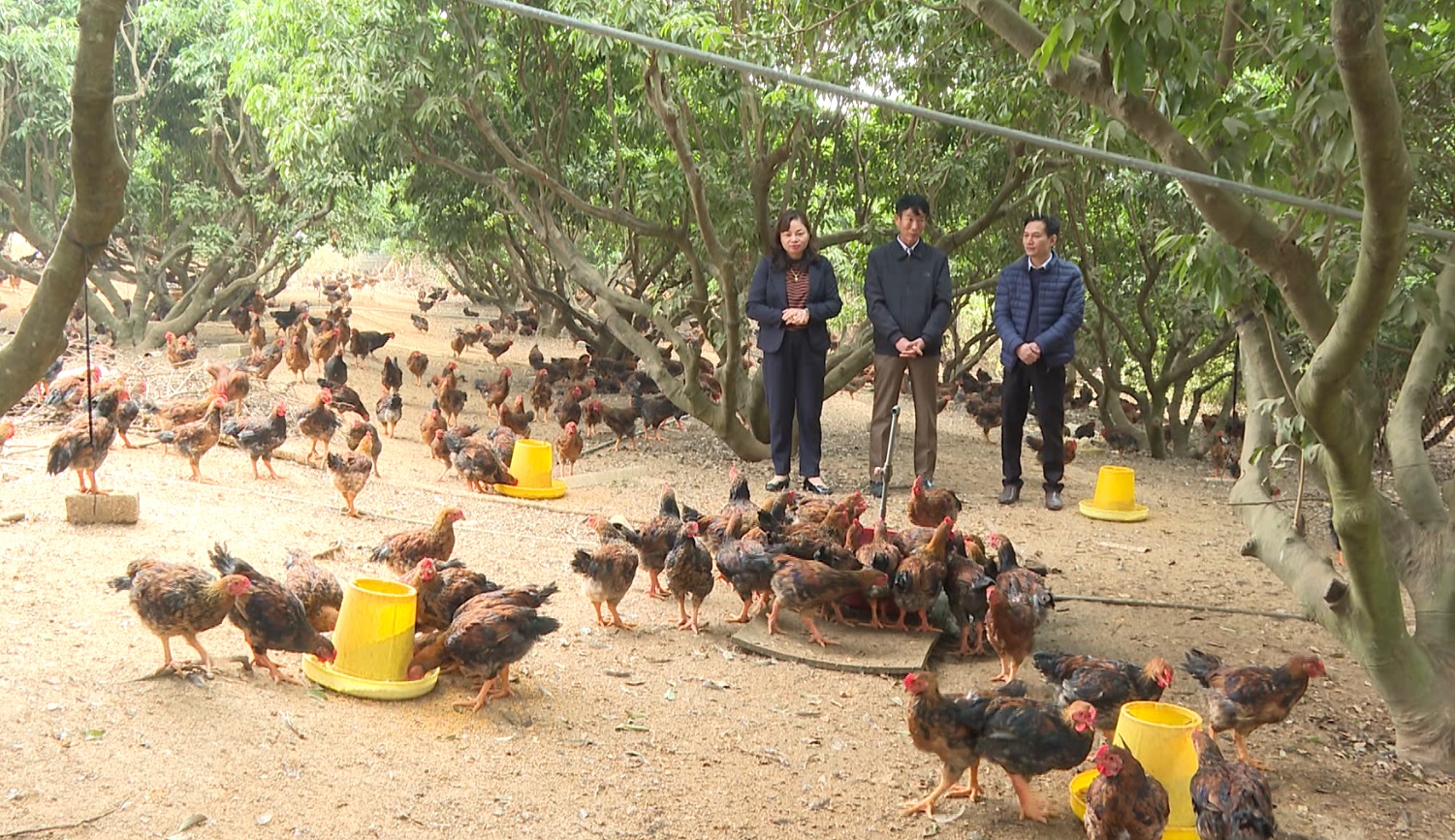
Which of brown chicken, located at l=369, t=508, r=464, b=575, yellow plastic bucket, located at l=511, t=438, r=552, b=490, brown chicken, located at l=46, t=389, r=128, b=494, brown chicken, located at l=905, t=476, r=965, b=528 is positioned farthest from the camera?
yellow plastic bucket, located at l=511, t=438, r=552, b=490

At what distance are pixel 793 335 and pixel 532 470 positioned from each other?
7.46 ft

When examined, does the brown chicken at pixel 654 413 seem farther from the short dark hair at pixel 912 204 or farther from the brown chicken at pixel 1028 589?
the brown chicken at pixel 1028 589

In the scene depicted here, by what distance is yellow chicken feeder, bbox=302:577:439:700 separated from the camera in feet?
14.6

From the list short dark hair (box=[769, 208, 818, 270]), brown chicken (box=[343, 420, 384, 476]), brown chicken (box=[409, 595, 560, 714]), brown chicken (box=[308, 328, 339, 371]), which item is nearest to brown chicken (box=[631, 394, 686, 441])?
short dark hair (box=[769, 208, 818, 270])

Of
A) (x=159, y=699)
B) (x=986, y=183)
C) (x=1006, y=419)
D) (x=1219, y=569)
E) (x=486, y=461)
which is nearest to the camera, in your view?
(x=159, y=699)

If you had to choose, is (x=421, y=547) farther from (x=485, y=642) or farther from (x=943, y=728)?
(x=943, y=728)

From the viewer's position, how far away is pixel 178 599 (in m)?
4.29

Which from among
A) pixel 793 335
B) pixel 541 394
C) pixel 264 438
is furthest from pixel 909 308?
pixel 541 394

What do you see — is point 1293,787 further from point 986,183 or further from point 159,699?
point 986,183

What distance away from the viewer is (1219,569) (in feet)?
25.4

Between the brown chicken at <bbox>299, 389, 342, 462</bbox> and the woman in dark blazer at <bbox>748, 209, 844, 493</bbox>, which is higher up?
the woman in dark blazer at <bbox>748, 209, 844, 493</bbox>

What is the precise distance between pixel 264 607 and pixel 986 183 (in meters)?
7.71

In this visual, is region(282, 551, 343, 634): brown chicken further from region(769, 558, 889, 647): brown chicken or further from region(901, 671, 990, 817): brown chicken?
region(901, 671, 990, 817): brown chicken

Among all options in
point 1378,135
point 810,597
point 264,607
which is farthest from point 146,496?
point 1378,135
